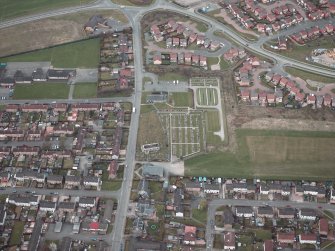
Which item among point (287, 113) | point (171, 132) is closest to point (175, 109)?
point (171, 132)

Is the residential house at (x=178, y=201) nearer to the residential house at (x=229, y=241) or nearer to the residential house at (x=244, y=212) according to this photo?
the residential house at (x=229, y=241)

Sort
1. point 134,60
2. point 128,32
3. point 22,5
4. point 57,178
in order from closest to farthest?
1. point 57,178
2. point 134,60
3. point 128,32
4. point 22,5

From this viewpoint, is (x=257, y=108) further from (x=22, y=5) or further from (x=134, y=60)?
(x=22, y=5)

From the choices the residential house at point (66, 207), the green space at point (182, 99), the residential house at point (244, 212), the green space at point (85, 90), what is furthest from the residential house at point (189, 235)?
→ the green space at point (85, 90)

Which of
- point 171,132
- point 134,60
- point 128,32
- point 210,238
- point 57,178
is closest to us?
point 210,238

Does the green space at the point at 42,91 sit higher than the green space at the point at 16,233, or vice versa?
the green space at the point at 42,91

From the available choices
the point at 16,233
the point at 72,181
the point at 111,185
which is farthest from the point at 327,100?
the point at 16,233
